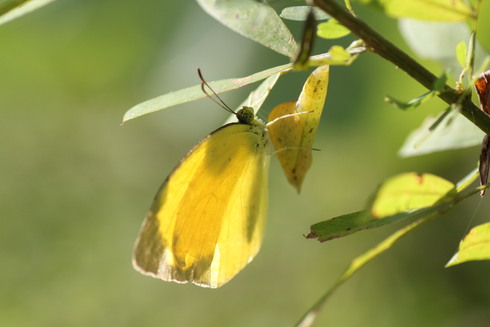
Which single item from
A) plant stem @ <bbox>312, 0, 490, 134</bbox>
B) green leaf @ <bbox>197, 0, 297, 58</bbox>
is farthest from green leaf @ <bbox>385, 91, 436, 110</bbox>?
green leaf @ <bbox>197, 0, 297, 58</bbox>

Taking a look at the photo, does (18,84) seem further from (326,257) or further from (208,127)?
(326,257)

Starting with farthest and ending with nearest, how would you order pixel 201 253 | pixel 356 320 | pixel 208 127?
pixel 356 320 → pixel 208 127 → pixel 201 253

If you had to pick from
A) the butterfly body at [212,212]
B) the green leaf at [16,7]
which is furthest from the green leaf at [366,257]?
the butterfly body at [212,212]

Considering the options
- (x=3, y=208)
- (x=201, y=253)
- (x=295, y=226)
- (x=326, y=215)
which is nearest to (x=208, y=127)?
(x=326, y=215)

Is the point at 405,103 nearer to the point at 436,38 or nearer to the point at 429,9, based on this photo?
the point at 429,9

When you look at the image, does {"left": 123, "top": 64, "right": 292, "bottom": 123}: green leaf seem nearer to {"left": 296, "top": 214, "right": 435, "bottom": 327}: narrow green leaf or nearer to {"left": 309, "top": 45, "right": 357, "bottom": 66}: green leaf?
{"left": 309, "top": 45, "right": 357, "bottom": 66}: green leaf

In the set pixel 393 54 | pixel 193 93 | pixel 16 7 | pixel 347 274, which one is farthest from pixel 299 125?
pixel 16 7

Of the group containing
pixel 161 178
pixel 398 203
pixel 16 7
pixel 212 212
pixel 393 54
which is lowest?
pixel 161 178
